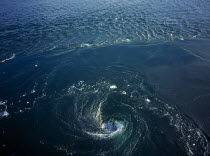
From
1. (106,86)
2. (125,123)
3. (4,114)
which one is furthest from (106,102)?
(4,114)

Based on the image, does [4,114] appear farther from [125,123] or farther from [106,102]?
[125,123]

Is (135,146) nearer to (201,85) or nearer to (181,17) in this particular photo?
(201,85)

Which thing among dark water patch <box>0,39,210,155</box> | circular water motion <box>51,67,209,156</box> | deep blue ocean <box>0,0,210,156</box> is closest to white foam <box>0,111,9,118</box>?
deep blue ocean <box>0,0,210,156</box>

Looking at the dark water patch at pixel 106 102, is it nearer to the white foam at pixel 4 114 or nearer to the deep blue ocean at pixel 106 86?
the deep blue ocean at pixel 106 86

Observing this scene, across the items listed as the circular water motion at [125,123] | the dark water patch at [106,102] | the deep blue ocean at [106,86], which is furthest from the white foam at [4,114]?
the circular water motion at [125,123]

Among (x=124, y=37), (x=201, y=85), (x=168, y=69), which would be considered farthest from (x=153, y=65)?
(x=124, y=37)

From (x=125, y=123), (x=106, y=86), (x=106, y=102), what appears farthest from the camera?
(x=106, y=86)
